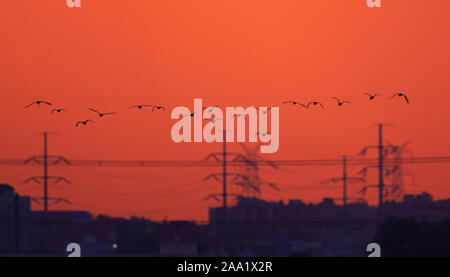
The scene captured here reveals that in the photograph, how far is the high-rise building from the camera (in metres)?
160

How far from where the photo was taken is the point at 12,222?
17200 cm

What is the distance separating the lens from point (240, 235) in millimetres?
180250

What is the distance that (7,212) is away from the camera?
168m

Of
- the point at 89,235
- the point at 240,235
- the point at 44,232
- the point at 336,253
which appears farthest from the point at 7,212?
the point at 336,253

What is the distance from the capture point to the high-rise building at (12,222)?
160000 millimetres
